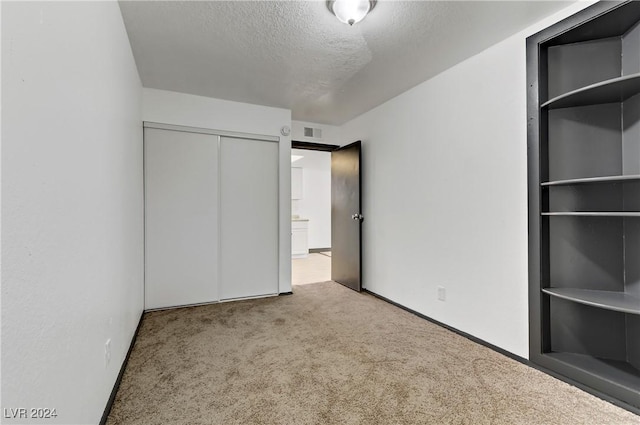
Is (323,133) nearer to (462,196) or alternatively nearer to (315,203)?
(462,196)

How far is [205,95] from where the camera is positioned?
11.7ft

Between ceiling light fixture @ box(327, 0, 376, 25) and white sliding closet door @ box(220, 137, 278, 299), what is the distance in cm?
220

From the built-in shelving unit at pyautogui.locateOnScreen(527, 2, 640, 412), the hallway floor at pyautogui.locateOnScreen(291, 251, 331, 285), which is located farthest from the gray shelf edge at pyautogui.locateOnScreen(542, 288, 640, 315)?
the hallway floor at pyautogui.locateOnScreen(291, 251, 331, 285)

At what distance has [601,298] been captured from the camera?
189cm

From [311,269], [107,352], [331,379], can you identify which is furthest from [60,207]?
[311,269]

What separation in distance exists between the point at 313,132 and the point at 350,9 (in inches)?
108

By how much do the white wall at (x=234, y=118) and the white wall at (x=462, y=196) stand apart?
47.6 inches

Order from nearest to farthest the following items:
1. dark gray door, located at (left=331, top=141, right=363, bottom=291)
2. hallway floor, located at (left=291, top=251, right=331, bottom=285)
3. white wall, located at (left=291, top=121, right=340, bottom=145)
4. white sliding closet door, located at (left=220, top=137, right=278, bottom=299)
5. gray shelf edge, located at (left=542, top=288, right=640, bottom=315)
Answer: gray shelf edge, located at (left=542, top=288, right=640, bottom=315)
white sliding closet door, located at (left=220, top=137, right=278, bottom=299)
dark gray door, located at (left=331, top=141, right=363, bottom=291)
white wall, located at (left=291, top=121, right=340, bottom=145)
hallway floor, located at (left=291, top=251, right=331, bottom=285)

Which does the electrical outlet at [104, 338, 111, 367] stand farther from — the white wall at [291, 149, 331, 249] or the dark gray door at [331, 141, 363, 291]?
the white wall at [291, 149, 331, 249]

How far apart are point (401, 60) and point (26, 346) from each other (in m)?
2.97

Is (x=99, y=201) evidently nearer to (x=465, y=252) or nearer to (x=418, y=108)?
(x=465, y=252)

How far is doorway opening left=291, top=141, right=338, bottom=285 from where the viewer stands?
7238 millimetres

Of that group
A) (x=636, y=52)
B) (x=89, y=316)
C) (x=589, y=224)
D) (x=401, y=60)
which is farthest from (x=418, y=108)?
(x=89, y=316)

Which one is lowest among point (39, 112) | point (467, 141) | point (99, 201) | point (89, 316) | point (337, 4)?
point (89, 316)
